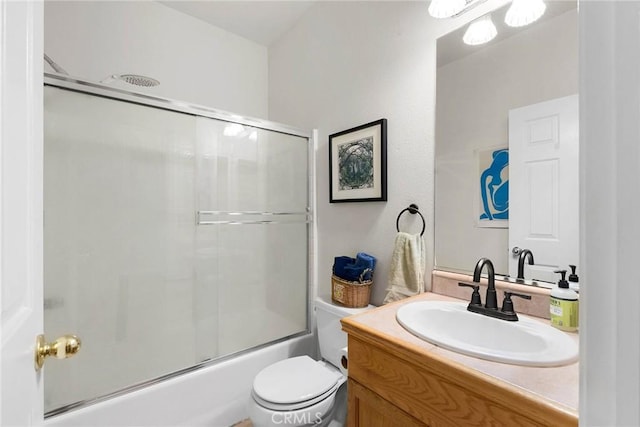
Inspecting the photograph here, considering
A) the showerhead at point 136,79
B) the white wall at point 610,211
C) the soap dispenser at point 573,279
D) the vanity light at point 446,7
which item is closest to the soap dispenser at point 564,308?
the soap dispenser at point 573,279

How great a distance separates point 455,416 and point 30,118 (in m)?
A: 1.10

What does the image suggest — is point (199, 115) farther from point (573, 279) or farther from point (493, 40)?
point (573, 279)

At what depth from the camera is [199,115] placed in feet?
5.29

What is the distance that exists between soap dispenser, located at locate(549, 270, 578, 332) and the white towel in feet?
1.63

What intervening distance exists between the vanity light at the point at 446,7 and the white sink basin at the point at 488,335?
46.0 inches

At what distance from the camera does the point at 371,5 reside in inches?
63.9

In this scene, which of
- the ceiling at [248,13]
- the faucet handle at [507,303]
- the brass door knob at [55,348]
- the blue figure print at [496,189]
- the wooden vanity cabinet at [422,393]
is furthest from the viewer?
the ceiling at [248,13]

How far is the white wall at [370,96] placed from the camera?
1386mm

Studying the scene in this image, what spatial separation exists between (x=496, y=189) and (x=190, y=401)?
1776 mm

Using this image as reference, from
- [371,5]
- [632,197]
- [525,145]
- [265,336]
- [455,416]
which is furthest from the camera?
[265,336]

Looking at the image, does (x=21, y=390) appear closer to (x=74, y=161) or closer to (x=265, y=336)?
(x=74, y=161)

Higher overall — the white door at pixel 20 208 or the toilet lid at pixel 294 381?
the white door at pixel 20 208

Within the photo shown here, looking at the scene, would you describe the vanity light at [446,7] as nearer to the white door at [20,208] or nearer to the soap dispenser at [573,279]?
the soap dispenser at [573,279]

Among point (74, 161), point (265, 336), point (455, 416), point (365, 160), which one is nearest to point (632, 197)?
point (455, 416)
